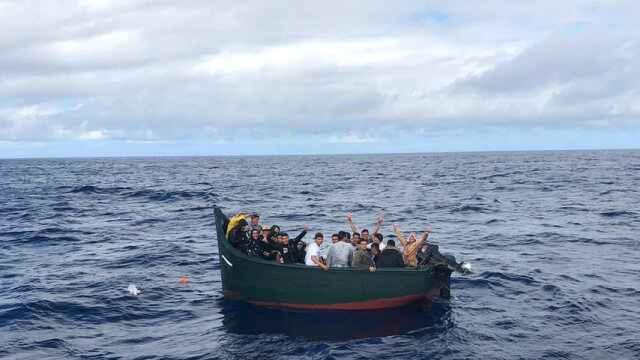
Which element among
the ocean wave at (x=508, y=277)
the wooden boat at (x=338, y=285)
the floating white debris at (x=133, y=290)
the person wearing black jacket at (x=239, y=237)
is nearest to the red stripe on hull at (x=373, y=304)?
the wooden boat at (x=338, y=285)

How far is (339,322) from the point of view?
1616 centimetres

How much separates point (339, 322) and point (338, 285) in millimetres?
970

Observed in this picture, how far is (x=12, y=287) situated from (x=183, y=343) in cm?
891

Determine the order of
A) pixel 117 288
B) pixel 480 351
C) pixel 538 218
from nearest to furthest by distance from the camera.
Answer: pixel 480 351 → pixel 117 288 → pixel 538 218

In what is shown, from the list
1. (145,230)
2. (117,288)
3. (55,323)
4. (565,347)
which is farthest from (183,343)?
(145,230)

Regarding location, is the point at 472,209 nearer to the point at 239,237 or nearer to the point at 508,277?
the point at 508,277

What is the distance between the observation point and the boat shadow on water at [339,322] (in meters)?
15.5

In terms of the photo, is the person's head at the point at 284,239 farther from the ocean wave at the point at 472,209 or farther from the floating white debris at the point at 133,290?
the ocean wave at the point at 472,209

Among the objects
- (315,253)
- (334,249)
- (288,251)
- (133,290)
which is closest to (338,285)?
(334,249)

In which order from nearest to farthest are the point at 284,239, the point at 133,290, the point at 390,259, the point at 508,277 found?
the point at 390,259
the point at 284,239
the point at 133,290
the point at 508,277

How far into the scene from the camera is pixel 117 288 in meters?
20.3

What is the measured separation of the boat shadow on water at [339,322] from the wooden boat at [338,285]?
0.71 feet

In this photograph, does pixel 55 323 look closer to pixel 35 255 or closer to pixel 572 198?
pixel 35 255

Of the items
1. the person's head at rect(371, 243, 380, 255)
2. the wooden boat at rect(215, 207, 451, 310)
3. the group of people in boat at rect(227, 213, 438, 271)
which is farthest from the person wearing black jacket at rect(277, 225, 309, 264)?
the person's head at rect(371, 243, 380, 255)
